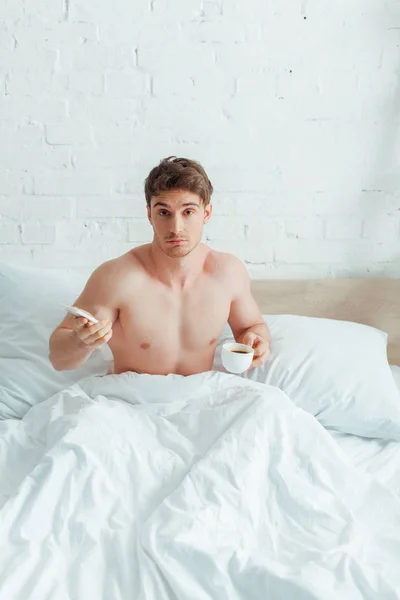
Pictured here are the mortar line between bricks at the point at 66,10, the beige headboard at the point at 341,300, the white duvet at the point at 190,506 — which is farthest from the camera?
the beige headboard at the point at 341,300

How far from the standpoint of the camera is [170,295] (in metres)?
1.77

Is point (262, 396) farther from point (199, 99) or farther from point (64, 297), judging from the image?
point (199, 99)

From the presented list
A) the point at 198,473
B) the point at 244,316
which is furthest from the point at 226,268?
the point at 198,473

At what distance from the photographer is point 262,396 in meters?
1.53

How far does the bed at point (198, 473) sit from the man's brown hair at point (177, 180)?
1.48 ft

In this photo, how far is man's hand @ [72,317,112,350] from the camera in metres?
1.46

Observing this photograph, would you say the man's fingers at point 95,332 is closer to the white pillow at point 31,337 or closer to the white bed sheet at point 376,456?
the white pillow at point 31,337

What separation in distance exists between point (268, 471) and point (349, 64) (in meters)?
1.36

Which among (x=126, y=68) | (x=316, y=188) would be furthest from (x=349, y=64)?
(x=126, y=68)

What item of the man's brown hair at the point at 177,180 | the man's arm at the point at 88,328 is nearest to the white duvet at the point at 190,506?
the man's arm at the point at 88,328

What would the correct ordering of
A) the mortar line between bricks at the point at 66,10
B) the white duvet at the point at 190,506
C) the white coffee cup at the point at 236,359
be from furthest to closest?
the mortar line between bricks at the point at 66,10 < the white coffee cup at the point at 236,359 < the white duvet at the point at 190,506

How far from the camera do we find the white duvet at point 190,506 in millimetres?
1127

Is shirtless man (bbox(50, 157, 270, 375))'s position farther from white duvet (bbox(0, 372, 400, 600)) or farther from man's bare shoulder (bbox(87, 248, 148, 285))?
white duvet (bbox(0, 372, 400, 600))

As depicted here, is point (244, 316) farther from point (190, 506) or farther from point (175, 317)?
point (190, 506)
